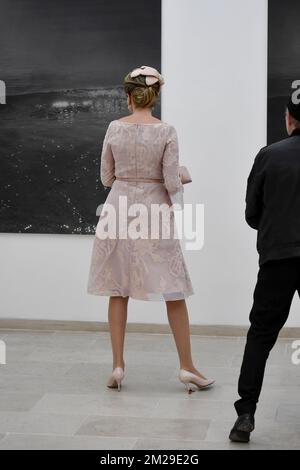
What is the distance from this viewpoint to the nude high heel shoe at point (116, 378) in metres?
5.20

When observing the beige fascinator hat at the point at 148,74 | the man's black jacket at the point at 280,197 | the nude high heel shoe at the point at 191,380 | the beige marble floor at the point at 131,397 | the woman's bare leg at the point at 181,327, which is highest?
the beige fascinator hat at the point at 148,74

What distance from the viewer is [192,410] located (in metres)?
4.84

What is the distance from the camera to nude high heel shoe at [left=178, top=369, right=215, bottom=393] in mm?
5176

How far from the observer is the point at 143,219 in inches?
203

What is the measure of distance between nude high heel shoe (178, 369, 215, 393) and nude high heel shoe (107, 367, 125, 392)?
31 cm

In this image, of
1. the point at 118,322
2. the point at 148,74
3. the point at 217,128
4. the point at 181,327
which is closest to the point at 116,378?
the point at 118,322

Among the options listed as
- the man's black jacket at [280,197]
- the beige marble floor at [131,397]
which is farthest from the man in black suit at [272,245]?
the beige marble floor at [131,397]

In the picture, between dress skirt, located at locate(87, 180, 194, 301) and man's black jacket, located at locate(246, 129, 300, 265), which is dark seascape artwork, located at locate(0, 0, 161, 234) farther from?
man's black jacket, located at locate(246, 129, 300, 265)

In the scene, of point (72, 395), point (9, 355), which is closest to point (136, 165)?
point (72, 395)

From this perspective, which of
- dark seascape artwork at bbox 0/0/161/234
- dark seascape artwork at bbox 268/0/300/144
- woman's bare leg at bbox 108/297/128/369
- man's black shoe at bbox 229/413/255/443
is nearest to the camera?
man's black shoe at bbox 229/413/255/443

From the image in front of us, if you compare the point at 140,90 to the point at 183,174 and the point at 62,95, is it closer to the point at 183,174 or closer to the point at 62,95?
the point at 183,174

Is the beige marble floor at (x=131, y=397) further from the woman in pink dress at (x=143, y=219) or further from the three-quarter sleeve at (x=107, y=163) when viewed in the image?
the three-quarter sleeve at (x=107, y=163)

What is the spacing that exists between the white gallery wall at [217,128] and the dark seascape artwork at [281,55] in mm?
59

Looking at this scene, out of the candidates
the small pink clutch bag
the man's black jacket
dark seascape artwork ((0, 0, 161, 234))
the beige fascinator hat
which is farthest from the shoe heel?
dark seascape artwork ((0, 0, 161, 234))
